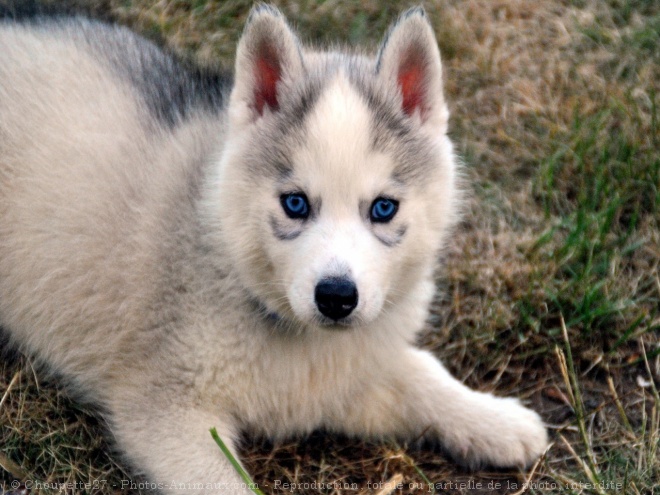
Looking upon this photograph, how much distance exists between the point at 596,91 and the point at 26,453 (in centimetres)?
374

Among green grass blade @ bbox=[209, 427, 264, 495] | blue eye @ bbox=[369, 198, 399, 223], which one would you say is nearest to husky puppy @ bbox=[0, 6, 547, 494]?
blue eye @ bbox=[369, 198, 399, 223]

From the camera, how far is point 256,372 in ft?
11.3

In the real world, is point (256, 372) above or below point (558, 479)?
above

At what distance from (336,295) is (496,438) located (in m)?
1.26

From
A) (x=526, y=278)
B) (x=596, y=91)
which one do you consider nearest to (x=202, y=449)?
(x=526, y=278)

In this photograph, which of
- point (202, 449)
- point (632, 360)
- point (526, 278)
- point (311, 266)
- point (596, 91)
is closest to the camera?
point (311, 266)

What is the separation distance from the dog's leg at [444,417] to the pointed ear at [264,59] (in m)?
1.26

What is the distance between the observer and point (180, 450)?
11.0 ft

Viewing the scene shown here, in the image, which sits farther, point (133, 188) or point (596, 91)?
point (596, 91)

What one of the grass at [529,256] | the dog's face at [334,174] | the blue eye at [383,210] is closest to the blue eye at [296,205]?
the dog's face at [334,174]

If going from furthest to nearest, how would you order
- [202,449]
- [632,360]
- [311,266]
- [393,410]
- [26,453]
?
[632,360]
[393,410]
[26,453]
[202,449]
[311,266]

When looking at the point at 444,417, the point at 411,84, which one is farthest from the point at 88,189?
the point at 444,417

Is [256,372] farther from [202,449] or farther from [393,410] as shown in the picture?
[393,410]

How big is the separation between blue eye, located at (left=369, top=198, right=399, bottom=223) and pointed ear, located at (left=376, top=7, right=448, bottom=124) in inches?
17.4
